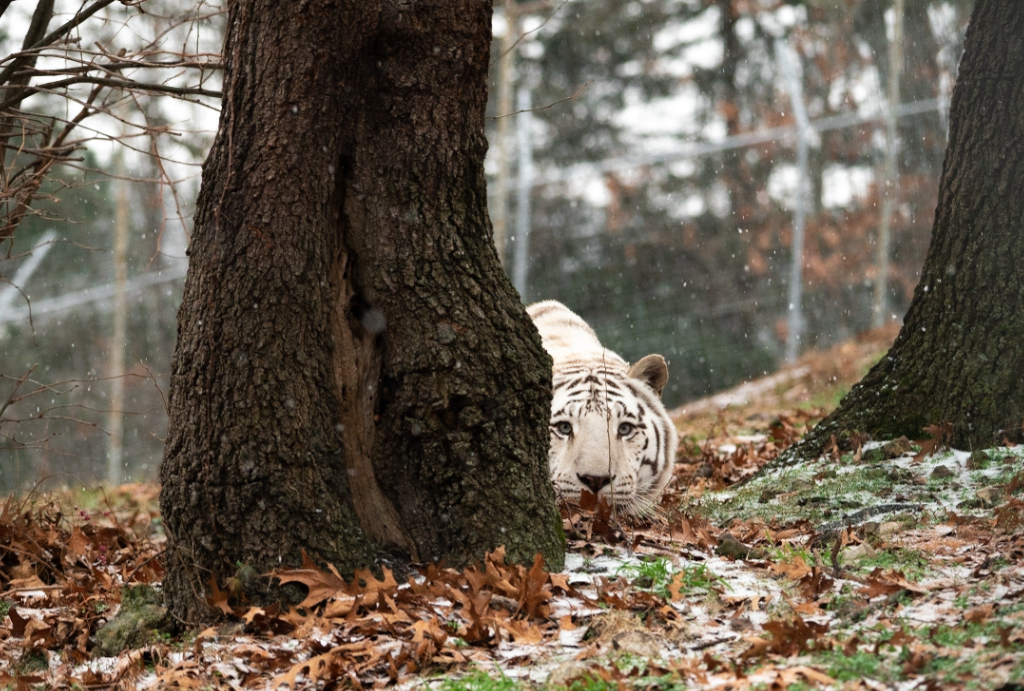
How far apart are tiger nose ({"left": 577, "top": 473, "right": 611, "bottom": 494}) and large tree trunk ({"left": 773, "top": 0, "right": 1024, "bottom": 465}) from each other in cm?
158

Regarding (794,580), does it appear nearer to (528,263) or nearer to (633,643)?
(633,643)

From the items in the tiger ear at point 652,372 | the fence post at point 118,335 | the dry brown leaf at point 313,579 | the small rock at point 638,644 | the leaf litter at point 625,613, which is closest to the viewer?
the leaf litter at point 625,613

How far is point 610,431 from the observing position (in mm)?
4898

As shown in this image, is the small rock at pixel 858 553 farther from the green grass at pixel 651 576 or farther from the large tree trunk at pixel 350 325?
the large tree trunk at pixel 350 325

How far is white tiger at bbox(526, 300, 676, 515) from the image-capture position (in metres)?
4.67

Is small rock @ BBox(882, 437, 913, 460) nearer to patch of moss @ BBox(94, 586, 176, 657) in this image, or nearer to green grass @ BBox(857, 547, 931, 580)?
green grass @ BBox(857, 547, 931, 580)

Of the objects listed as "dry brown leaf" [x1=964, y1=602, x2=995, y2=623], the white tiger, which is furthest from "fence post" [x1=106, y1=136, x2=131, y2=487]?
"dry brown leaf" [x1=964, y1=602, x2=995, y2=623]

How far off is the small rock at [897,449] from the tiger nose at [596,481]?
153 centimetres

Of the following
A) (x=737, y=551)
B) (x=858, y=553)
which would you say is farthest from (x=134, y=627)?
(x=858, y=553)

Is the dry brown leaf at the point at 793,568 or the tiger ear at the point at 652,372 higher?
the tiger ear at the point at 652,372

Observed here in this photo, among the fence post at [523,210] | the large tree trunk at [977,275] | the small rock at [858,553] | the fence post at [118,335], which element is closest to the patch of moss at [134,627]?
the small rock at [858,553]

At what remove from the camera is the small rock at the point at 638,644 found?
2.89 meters

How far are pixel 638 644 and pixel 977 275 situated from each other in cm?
320

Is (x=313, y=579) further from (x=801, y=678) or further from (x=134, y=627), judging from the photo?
(x=801, y=678)
